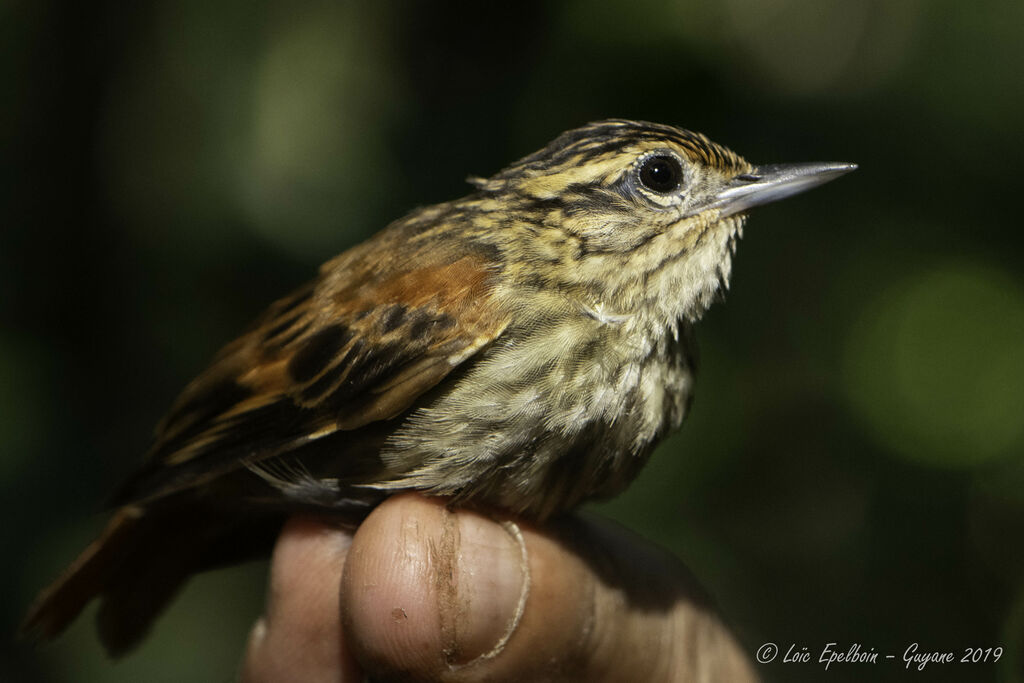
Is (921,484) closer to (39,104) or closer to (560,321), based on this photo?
(560,321)

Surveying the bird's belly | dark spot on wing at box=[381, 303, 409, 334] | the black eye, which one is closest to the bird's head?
the black eye

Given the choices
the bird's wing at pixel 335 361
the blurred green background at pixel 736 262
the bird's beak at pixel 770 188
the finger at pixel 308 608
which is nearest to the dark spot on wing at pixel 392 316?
the bird's wing at pixel 335 361

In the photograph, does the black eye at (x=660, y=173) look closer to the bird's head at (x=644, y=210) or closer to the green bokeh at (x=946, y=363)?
the bird's head at (x=644, y=210)

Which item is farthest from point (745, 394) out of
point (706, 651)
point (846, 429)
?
point (706, 651)

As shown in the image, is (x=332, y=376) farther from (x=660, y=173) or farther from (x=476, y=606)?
(x=660, y=173)

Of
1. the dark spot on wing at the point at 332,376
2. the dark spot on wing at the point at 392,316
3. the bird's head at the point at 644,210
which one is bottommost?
the dark spot on wing at the point at 332,376

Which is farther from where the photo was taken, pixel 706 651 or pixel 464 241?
pixel 706 651
